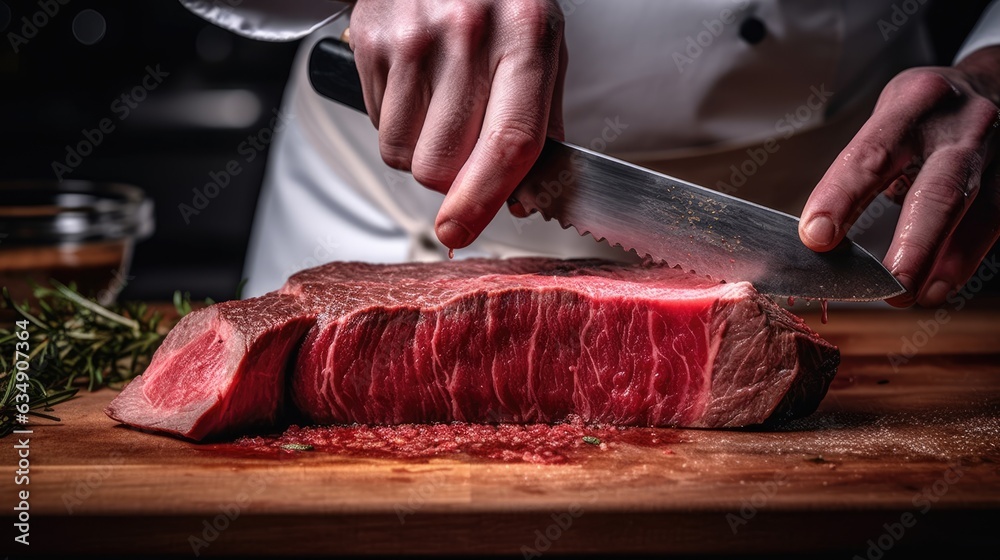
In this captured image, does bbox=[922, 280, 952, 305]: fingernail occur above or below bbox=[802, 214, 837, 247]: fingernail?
below

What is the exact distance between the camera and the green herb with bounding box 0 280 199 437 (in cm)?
268

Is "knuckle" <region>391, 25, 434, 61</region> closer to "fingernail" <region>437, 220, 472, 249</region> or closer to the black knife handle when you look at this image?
the black knife handle

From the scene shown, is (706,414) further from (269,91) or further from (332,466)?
(269,91)

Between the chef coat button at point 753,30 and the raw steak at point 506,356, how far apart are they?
1068 mm

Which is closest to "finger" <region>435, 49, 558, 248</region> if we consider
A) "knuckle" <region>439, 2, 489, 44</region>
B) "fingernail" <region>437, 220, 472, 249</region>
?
"fingernail" <region>437, 220, 472, 249</region>

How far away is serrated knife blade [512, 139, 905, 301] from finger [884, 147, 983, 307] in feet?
0.78

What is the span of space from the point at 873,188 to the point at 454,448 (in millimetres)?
1321

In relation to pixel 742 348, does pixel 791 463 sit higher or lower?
lower

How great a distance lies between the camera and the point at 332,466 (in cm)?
208

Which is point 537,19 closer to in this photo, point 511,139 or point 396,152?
point 511,139

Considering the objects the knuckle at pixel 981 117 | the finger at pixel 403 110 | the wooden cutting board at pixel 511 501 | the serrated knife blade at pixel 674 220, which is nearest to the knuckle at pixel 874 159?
the serrated knife blade at pixel 674 220

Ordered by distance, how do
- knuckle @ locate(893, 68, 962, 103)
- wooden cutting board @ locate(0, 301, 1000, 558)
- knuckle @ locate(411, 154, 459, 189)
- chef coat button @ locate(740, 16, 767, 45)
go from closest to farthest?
wooden cutting board @ locate(0, 301, 1000, 558) → knuckle @ locate(411, 154, 459, 189) → knuckle @ locate(893, 68, 962, 103) → chef coat button @ locate(740, 16, 767, 45)

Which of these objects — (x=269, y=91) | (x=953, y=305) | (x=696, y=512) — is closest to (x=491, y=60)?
(x=696, y=512)

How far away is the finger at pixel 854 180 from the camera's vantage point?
226 centimetres
